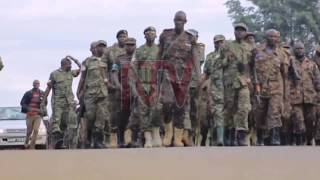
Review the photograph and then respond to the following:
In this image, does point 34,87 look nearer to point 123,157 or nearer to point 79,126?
point 79,126

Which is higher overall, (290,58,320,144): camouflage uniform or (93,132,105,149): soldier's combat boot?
(290,58,320,144): camouflage uniform

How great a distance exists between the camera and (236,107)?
49.9ft

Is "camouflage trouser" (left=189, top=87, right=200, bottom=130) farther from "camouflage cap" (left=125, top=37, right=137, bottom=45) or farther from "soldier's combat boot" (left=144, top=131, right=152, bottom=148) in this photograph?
"camouflage cap" (left=125, top=37, right=137, bottom=45)

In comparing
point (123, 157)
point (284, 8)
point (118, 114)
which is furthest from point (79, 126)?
point (284, 8)

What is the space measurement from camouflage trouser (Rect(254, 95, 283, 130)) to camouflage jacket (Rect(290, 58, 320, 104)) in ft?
1.97

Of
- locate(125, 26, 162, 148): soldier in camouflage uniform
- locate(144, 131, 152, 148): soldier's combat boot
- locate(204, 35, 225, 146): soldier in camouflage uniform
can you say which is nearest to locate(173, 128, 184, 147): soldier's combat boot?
locate(125, 26, 162, 148): soldier in camouflage uniform

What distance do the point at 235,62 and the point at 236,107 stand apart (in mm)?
640

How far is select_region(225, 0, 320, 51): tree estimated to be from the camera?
36.6 m

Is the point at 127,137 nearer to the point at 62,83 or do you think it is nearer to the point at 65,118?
the point at 62,83

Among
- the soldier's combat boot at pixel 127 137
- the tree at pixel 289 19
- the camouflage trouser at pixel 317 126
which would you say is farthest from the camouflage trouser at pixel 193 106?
the tree at pixel 289 19

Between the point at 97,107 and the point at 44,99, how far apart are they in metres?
3.40

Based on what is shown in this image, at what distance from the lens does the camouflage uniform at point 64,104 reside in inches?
701

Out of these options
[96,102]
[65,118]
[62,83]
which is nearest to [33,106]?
[65,118]

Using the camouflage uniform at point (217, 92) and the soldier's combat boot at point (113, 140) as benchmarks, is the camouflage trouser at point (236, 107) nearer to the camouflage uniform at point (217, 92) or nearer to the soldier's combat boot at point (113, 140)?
the camouflage uniform at point (217, 92)
